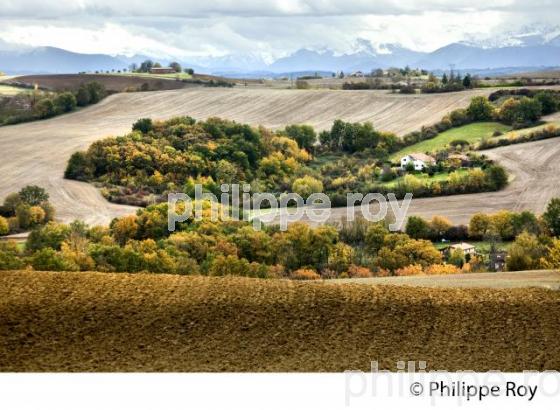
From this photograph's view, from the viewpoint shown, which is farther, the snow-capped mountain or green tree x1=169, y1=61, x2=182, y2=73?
green tree x1=169, y1=61, x2=182, y2=73

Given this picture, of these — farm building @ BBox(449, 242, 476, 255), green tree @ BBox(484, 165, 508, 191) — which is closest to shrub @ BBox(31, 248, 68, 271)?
farm building @ BBox(449, 242, 476, 255)

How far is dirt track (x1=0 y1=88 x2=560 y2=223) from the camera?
1312 centimetres

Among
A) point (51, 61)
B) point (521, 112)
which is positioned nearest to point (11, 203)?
point (51, 61)

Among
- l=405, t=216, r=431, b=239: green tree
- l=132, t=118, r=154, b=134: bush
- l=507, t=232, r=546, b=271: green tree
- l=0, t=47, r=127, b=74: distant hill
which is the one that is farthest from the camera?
l=0, t=47, r=127, b=74: distant hill

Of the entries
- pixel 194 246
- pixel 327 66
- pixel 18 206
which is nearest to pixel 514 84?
pixel 327 66

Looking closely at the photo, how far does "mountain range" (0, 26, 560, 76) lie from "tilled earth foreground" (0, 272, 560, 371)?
5360mm

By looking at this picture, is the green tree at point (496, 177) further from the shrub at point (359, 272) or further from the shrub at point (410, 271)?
the shrub at point (359, 272)

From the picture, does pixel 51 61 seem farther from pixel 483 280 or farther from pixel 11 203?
pixel 483 280

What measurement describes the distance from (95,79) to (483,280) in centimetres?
796

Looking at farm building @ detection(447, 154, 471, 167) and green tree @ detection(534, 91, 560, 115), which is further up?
green tree @ detection(534, 91, 560, 115)

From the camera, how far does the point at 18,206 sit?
12.9 m

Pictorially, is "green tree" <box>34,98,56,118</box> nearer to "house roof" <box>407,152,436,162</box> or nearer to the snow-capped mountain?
"house roof" <box>407,152,436,162</box>

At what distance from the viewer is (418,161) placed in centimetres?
1344

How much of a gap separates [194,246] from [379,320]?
415cm
